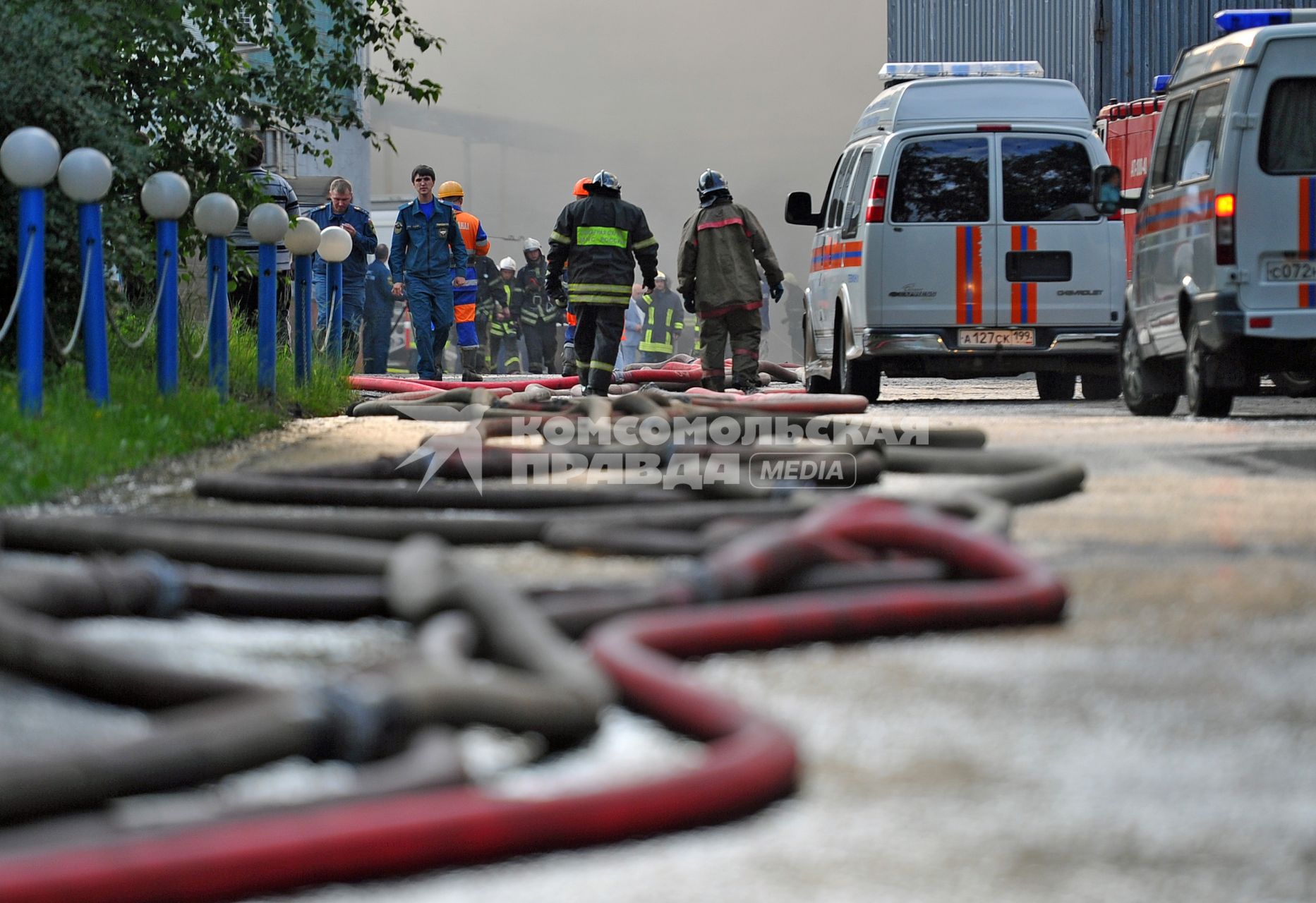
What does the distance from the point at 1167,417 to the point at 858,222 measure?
10.6 feet

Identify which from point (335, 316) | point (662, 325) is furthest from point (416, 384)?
point (662, 325)

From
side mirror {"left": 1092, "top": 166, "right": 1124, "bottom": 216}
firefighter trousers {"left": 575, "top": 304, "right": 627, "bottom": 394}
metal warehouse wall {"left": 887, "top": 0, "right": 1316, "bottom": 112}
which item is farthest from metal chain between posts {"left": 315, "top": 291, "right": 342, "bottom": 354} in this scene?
metal warehouse wall {"left": 887, "top": 0, "right": 1316, "bottom": 112}

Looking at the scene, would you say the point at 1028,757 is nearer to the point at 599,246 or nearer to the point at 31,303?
the point at 31,303

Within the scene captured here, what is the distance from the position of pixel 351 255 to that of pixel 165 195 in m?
9.16

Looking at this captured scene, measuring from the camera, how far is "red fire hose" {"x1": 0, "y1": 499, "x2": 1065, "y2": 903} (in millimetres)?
→ 2082

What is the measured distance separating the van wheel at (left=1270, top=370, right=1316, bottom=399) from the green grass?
6.48 meters

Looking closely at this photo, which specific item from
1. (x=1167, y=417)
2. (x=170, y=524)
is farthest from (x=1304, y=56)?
(x=170, y=524)

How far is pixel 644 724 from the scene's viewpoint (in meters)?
3.06

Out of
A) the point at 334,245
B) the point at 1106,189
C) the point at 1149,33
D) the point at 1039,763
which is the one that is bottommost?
the point at 1039,763

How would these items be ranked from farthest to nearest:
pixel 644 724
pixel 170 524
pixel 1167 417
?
1. pixel 1167 417
2. pixel 170 524
3. pixel 644 724

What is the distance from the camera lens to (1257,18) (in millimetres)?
11367

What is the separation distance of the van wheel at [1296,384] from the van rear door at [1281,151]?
274cm

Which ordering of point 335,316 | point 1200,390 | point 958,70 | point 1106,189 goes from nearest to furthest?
1. point 1200,390
2. point 1106,189
3. point 335,316
4. point 958,70

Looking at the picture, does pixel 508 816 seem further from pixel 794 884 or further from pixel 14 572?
A: pixel 14 572
